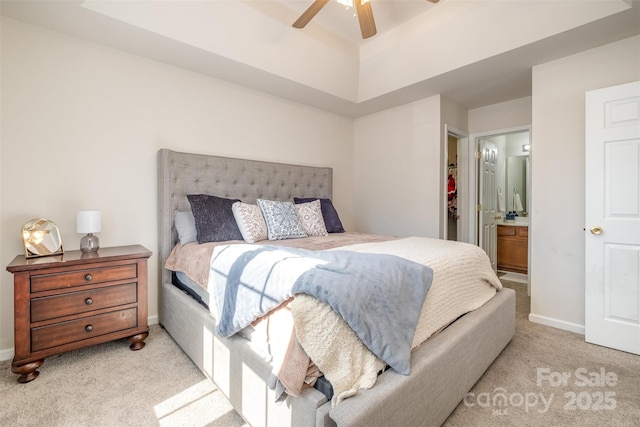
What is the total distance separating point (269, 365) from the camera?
126 cm

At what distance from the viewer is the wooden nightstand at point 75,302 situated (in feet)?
5.93

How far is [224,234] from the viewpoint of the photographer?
2520 mm

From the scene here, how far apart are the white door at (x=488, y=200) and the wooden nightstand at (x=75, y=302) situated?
4.14 meters

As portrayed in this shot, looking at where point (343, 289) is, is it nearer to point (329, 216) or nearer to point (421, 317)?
point (421, 317)

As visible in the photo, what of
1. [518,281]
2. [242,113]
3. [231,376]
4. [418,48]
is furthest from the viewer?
[518,281]

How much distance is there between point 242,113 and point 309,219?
139 cm

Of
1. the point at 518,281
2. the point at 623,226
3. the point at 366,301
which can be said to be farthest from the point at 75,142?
the point at 518,281

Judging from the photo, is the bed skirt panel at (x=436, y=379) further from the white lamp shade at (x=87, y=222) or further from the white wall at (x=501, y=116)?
the white wall at (x=501, y=116)

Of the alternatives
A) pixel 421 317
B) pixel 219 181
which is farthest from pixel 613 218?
pixel 219 181

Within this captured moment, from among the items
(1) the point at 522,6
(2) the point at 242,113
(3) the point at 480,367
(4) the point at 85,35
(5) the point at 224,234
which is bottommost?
(3) the point at 480,367

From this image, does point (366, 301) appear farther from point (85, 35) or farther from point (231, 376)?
point (85, 35)

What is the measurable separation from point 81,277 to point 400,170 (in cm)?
341

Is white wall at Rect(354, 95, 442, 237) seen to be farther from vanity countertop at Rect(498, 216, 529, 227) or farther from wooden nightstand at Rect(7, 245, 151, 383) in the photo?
wooden nightstand at Rect(7, 245, 151, 383)

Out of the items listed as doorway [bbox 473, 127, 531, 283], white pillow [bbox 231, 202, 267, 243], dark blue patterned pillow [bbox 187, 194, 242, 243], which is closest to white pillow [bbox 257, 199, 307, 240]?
white pillow [bbox 231, 202, 267, 243]
